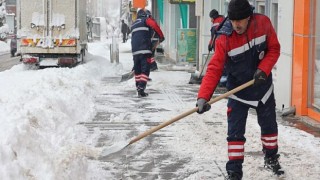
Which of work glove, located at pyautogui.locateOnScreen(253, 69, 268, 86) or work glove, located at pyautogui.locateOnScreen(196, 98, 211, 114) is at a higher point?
work glove, located at pyautogui.locateOnScreen(253, 69, 268, 86)

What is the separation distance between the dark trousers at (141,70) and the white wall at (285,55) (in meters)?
3.15

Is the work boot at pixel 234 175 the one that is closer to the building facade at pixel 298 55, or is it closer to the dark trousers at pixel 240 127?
the dark trousers at pixel 240 127

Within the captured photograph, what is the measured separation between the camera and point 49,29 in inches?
793

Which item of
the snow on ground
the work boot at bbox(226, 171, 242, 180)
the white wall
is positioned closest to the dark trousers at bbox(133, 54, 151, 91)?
the snow on ground

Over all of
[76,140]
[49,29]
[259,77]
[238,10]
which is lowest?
[76,140]

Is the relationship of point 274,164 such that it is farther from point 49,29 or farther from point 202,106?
point 49,29

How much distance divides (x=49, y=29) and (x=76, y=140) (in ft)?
42.0

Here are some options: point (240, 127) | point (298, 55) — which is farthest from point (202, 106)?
point (298, 55)

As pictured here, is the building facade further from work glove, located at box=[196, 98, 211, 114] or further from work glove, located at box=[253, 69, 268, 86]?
work glove, located at box=[196, 98, 211, 114]

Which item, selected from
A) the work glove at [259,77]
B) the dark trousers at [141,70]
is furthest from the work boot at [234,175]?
the dark trousers at [141,70]

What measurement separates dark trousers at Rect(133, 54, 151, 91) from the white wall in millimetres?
3150

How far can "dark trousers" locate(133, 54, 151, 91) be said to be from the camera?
12.8 meters

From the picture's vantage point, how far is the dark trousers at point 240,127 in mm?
5812

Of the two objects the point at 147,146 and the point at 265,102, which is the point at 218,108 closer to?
the point at 147,146
